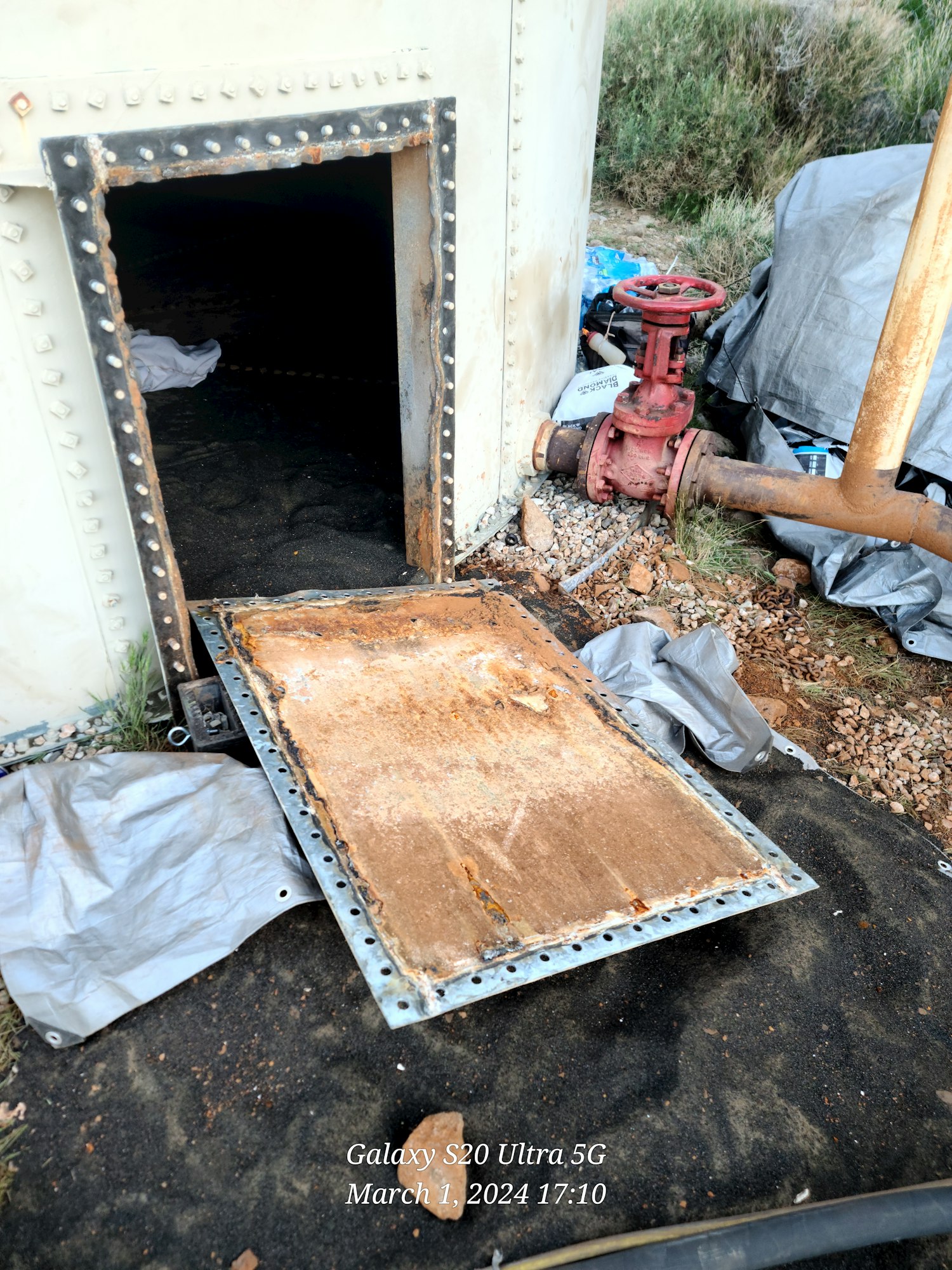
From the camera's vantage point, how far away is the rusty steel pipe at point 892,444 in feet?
9.81

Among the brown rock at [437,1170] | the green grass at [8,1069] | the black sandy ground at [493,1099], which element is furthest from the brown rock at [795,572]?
the green grass at [8,1069]

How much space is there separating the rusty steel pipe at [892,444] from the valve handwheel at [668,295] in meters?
0.58

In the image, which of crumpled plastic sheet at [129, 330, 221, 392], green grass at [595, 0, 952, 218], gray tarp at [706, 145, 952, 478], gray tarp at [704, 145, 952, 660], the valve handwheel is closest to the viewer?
the valve handwheel

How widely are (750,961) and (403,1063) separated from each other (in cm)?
106

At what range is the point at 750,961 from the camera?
2619mm

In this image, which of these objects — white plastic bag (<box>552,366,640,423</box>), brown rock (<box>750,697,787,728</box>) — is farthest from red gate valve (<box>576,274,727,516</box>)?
brown rock (<box>750,697,787,728</box>)

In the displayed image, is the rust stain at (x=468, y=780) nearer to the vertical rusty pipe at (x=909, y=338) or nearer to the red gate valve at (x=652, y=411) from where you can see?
the red gate valve at (x=652, y=411)

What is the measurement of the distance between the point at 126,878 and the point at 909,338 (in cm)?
315

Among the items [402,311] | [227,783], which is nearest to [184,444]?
[402,311]

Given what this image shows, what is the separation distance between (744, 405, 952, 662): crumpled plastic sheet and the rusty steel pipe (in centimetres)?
28

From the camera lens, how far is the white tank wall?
86.5 inches

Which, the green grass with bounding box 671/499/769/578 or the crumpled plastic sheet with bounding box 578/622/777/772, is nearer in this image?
the crumpled plastic sheet with bounding box 578/622/777/772

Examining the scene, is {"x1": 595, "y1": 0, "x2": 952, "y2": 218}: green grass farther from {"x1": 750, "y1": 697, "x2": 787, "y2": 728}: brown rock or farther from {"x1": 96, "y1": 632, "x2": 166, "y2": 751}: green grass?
{"x1": 96, "y1": 632, "x2": 166, "y2": 751}: green grass

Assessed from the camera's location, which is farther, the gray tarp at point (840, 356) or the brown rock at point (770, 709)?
the gray tarp at point (840, 356)
